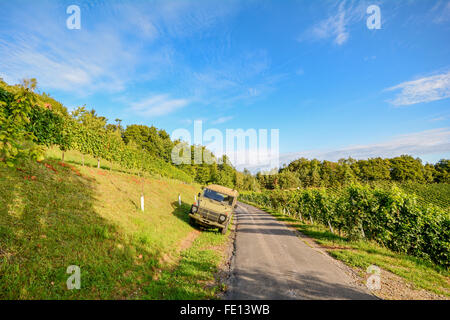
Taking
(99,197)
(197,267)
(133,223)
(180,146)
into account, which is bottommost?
(197,267)

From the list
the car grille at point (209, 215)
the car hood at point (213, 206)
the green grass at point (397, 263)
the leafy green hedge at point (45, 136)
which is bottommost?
the green grass at point (397, 263)

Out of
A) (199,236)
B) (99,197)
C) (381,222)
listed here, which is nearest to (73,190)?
(99,197)

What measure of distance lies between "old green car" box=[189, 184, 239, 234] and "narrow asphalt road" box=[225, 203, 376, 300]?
6.13 feet

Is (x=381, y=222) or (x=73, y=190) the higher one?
(x=73, y=190)

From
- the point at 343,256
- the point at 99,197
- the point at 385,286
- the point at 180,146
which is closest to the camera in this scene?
Result: the point at 385,286

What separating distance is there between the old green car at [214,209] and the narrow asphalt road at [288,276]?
6.13ft

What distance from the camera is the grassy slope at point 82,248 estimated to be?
13.6 ft

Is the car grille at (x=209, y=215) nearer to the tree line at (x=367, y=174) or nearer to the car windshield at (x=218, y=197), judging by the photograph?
the car windshield at (x=218, y=197)

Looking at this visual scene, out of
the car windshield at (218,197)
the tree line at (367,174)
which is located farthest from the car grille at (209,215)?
the tree line at (367,174)

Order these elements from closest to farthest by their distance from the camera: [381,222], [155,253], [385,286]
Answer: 1. [385,286]
2. [155,253]
3. [381,222]

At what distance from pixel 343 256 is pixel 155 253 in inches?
310

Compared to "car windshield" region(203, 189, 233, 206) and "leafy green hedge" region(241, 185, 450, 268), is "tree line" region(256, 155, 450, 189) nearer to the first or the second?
"leafy green hedge" region(241, 185, 450, 268)

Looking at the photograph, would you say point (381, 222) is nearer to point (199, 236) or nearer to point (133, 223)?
point (199, 236)

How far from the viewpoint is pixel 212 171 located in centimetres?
7238
